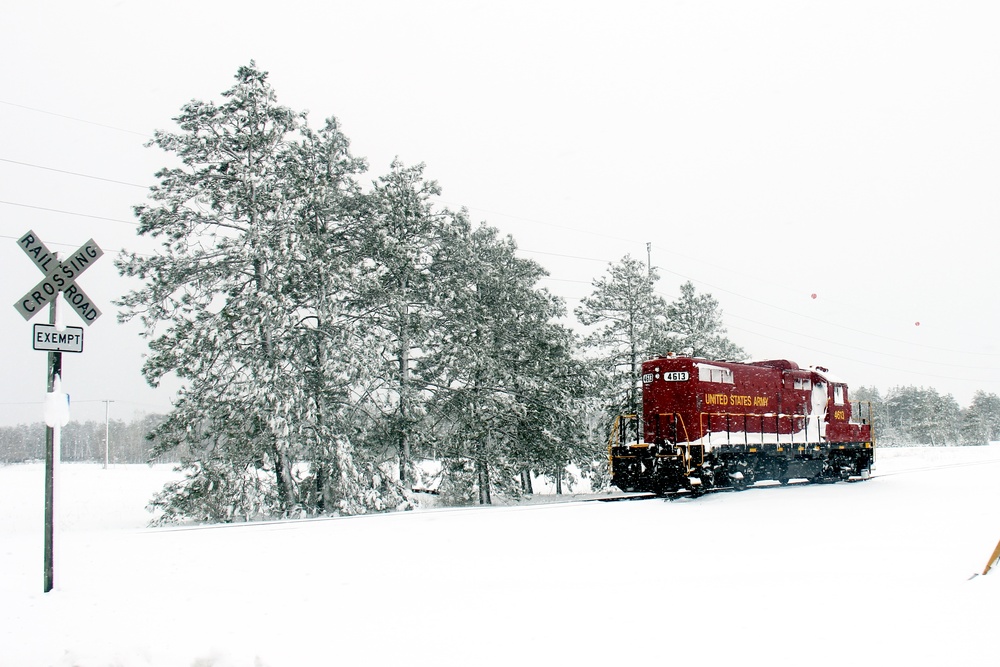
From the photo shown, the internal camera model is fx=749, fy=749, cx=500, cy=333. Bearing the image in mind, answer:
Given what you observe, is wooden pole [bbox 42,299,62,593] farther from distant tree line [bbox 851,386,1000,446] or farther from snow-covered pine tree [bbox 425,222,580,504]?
distant tree line [bbox 851,386,1000,446]

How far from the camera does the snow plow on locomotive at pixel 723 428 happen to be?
20797mm

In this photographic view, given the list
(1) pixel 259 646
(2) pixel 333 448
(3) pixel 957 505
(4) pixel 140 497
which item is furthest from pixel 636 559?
(4) pixel 140 497

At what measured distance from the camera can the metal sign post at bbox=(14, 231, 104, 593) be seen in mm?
8875

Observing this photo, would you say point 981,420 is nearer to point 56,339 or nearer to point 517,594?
point 517,594

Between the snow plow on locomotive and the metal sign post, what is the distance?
15157 mm

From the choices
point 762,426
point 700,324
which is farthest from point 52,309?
point 700,324

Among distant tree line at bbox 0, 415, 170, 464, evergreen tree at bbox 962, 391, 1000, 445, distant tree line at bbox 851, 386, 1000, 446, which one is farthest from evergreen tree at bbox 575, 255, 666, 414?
distant tree line at bbox 0, 415, 170, 464

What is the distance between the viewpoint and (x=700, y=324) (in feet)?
130

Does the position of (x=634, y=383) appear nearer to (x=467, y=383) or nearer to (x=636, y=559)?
(x=467, y=383)

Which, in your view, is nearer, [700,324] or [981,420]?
[700,324]

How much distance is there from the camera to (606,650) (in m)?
6.05

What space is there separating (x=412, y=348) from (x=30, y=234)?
16.7 meters

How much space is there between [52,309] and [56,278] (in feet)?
1.25

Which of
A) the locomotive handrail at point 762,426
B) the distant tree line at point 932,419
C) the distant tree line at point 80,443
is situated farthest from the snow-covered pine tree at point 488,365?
the distant tree line at point 80,443
